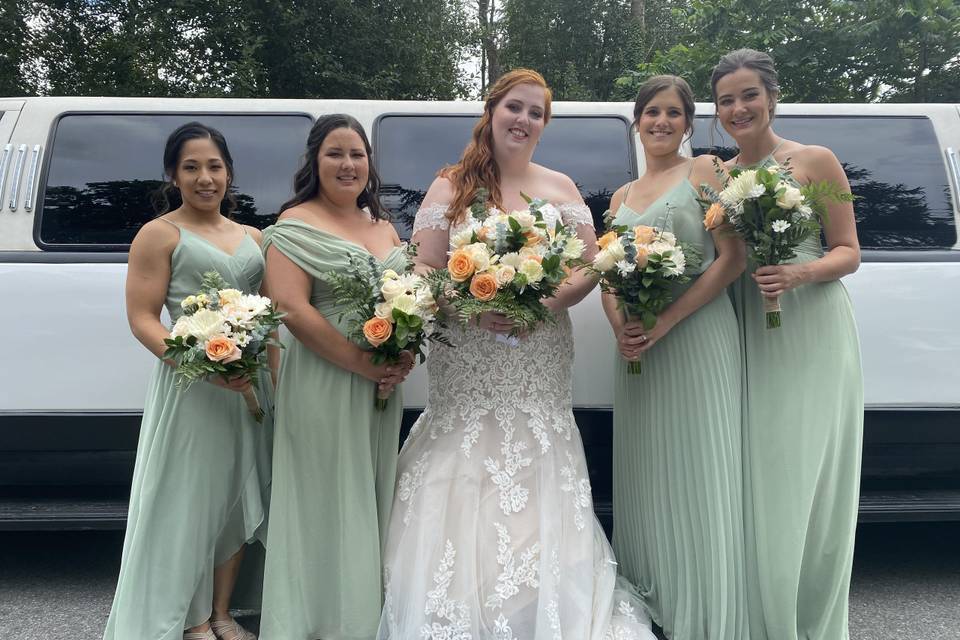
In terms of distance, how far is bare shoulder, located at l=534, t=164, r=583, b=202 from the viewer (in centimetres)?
283

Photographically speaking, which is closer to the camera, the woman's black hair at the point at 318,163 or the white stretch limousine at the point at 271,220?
the woman's black hair at the point at 318,163

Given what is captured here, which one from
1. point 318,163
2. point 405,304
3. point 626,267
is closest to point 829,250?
point 626,267

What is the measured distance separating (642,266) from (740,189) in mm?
439

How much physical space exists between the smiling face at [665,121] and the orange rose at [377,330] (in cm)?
135

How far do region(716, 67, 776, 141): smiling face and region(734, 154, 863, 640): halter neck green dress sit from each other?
0.52 metres

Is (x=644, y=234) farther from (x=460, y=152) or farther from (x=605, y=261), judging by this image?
(x=460, y=152)

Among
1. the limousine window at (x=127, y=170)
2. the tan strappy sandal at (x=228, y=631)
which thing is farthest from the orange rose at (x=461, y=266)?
the tan strappy sandal at (x=228, y=631)

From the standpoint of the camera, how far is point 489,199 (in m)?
2.77

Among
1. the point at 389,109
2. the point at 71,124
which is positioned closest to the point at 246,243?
the point at 389,109

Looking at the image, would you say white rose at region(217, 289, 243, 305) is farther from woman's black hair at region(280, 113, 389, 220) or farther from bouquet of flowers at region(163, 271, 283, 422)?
woman's black hair at region(280, 113, 389, 220)

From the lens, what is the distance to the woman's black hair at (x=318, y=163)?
2611 mm

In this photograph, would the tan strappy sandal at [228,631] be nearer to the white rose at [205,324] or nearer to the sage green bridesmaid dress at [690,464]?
the white rose at [205,324]

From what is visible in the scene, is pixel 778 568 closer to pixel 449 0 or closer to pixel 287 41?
pixel 287 41

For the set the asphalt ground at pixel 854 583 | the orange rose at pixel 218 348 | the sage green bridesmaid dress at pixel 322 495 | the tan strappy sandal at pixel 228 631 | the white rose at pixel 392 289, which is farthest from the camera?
the asphalt ground at pixel 854 583
